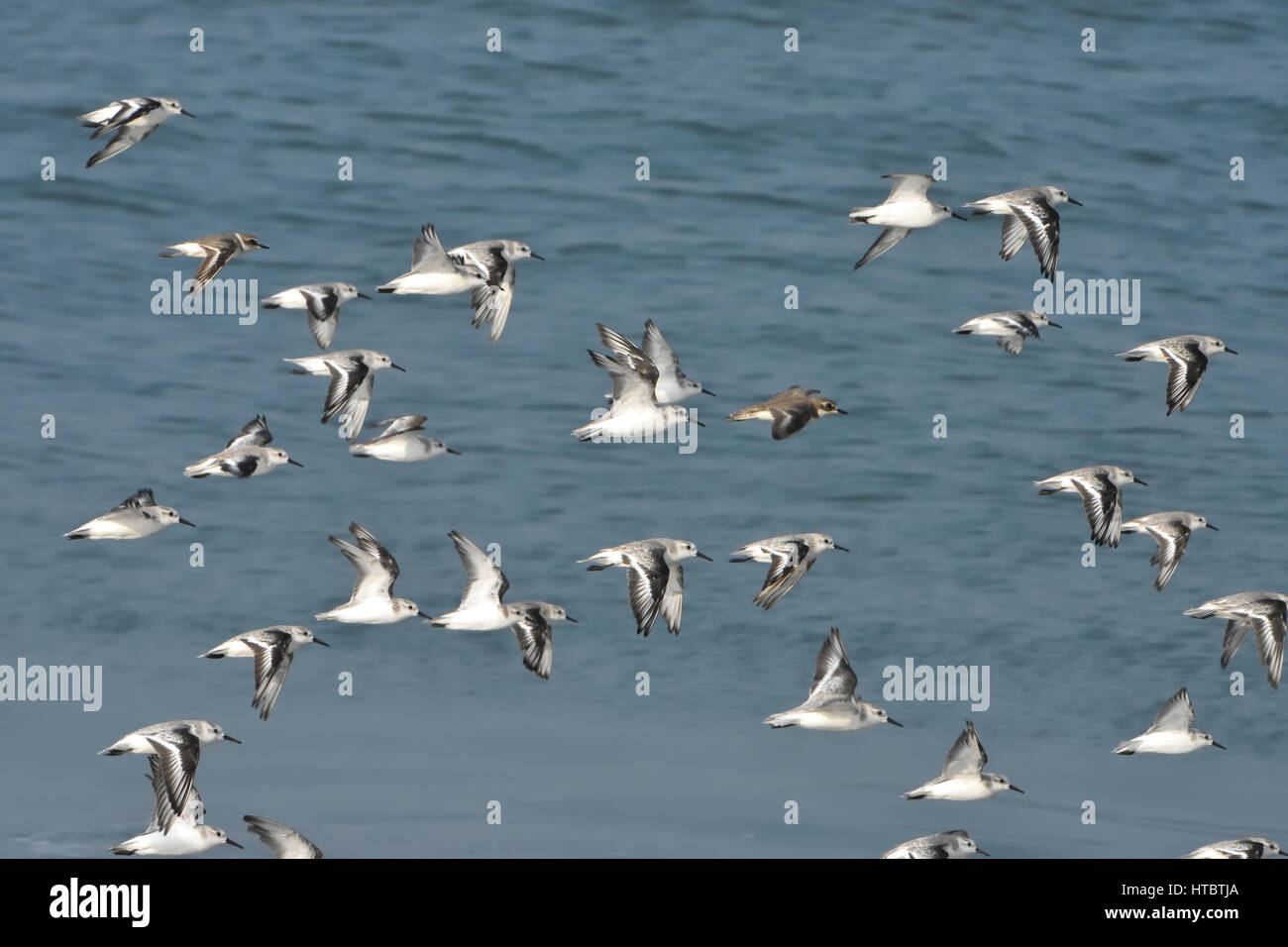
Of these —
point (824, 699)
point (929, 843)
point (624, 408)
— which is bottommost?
point (929, 843)

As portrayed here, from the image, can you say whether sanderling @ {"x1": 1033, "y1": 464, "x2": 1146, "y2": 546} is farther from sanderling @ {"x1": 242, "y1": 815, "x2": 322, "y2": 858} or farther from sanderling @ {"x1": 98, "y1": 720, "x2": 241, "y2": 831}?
sanderling @ {"x1": 98, "y1": 720, "x2": 241, "y2": 831}

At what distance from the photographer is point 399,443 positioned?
59.0ft

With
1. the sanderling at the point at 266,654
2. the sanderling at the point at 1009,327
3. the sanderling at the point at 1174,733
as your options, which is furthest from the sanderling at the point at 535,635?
the sanderling at the point at 1174,733

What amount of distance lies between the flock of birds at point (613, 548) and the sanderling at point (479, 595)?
0.5 inches

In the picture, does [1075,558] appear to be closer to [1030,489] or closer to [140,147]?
[1030,489]

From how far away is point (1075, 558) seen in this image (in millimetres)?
22859

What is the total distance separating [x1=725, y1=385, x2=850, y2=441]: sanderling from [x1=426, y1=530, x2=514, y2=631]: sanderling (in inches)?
102

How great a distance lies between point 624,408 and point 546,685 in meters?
4.52

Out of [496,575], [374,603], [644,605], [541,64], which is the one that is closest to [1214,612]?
[644,605]

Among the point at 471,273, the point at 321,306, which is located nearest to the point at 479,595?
the point at 471,273

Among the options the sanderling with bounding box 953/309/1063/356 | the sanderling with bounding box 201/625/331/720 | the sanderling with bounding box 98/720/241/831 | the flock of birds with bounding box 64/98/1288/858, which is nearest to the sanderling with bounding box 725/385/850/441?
the flock of birds with bounding box 64/98/1288/858

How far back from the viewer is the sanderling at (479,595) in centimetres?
1600

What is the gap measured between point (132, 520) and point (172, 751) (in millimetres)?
3153

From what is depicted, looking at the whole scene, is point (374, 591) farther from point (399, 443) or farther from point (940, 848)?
point (940, 848)
